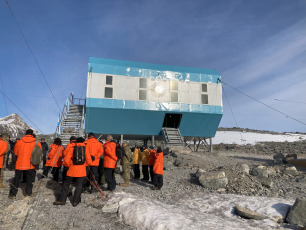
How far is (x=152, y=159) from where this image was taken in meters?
9.33

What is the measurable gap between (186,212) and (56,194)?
387cm

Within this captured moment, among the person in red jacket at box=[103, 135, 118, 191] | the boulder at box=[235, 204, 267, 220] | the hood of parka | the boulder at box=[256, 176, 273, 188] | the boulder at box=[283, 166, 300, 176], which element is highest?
the hood of parka

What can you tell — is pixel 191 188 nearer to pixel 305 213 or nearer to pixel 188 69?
pixel 305 213

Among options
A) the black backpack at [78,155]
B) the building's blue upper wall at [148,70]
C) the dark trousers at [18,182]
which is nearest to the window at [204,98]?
the building's blue upper wall at [148,70]

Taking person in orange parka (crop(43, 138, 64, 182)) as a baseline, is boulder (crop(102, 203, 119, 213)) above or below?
below

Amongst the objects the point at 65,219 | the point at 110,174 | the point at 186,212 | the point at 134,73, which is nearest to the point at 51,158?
the point at 110,174

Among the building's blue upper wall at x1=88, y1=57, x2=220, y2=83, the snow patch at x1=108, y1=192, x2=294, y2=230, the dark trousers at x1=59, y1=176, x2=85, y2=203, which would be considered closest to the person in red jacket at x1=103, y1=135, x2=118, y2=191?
the snow patch at x1=108, y1=192, x2=294, y2=230

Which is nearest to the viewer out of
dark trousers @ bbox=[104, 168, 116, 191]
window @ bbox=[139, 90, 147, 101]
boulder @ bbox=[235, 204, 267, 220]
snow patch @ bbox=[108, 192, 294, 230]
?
snow patch @ bbox=[108, 192, 294, 230]

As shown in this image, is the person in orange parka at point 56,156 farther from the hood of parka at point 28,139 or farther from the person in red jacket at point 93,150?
the hood of parka at point 28,139

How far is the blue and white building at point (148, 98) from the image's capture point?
15.7 metres

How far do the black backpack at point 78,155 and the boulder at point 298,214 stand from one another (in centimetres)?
515

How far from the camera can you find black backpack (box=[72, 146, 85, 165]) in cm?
543

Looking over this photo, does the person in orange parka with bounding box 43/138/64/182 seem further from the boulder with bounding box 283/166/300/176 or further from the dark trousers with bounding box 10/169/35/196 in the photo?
the boulder with bounding box 283/166/300/176

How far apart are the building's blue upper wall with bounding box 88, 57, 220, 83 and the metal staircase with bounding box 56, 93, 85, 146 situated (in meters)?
3.36
